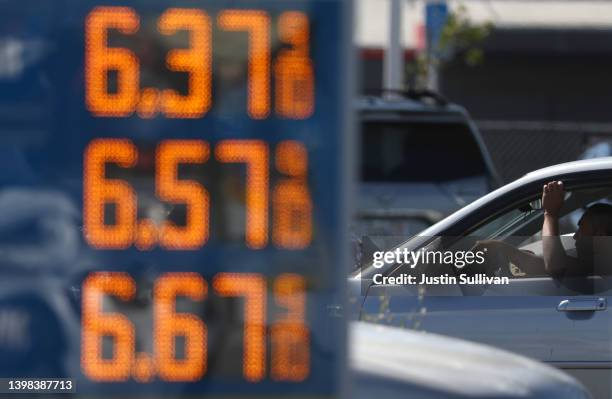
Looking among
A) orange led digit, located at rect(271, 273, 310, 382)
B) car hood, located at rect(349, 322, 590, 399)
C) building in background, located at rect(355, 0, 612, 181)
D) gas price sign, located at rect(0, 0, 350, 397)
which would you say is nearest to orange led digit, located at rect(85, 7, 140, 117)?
gas price sign, located at rect(0, 0, 350, 397)

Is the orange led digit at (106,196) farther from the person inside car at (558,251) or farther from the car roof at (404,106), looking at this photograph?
the car roof at (404,106)

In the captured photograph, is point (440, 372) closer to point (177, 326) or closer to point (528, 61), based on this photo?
point (177, 326)

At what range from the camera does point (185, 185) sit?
136 inches

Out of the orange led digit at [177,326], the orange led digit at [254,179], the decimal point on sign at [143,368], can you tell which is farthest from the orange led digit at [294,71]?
the decimal point on sign at [143,368]

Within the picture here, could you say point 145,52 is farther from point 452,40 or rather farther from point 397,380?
point 452,40

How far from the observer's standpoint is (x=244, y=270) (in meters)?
3.43

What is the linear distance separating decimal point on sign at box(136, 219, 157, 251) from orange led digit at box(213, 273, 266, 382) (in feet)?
0.55

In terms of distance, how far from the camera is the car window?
37.1 ft

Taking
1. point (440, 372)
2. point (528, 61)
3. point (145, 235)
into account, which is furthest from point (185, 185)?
point (528, 61)

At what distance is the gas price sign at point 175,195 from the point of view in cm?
339

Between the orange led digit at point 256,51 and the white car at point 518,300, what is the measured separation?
2.78m

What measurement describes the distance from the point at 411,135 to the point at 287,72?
803cm

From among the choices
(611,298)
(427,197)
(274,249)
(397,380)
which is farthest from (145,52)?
(427,197)

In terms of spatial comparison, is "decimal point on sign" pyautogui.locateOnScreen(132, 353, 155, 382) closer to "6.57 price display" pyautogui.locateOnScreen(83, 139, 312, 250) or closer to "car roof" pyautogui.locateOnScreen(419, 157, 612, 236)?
"6.57 price display" pyautogui.locateOnScreen(83, 139, 312, 250)
